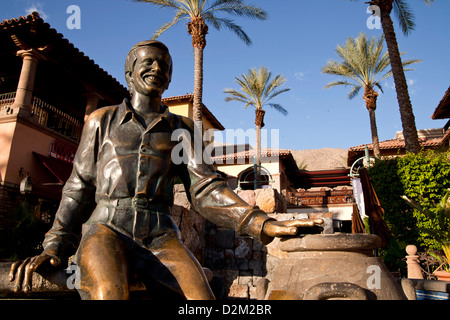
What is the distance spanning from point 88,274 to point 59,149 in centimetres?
1386

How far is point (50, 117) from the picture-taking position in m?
14.6

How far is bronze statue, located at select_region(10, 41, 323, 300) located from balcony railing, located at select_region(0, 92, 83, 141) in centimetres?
1234

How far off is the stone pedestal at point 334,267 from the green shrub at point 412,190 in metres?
8.61

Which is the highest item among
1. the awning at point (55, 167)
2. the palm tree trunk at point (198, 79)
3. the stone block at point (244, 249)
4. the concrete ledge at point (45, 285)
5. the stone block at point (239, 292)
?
the palm tree trunk at point (198, 79)

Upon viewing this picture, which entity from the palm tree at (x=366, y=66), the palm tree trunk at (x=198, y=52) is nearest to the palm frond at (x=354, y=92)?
the palm tree at (x=366, y=66)

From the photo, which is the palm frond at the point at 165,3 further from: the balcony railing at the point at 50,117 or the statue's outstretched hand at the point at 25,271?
the statue's outstretched hand at the point at 25,271

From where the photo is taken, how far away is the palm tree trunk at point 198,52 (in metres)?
13.1

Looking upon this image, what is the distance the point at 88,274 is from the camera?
Answer: 4.74ft

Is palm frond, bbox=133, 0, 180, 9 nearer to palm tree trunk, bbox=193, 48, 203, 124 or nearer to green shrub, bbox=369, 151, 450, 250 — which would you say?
palm tree trunk, bbox=193, 48, 203, 124

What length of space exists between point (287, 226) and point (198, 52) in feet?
43.6

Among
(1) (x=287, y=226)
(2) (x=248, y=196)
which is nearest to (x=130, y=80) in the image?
(1) (x=287, y=226)

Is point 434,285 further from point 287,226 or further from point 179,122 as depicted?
point 179,122

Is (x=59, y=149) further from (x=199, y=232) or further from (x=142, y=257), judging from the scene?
(x=142, y=257)

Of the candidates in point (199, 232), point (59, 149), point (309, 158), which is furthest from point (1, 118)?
point (309, 158)
